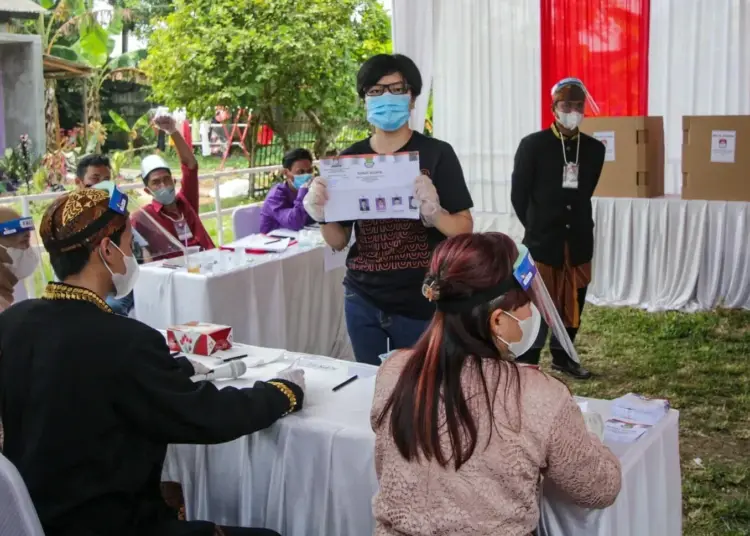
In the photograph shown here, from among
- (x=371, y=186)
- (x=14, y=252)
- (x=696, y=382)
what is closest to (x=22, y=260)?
(x=14, y=252)

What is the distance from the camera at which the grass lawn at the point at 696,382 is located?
10.6 feet

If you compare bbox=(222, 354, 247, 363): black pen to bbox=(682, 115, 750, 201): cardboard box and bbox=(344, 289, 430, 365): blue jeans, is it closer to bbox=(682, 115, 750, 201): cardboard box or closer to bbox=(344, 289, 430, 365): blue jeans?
bbox=(344, 289, 430, 365): blue jeans

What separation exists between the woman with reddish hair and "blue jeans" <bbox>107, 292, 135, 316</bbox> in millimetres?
2906

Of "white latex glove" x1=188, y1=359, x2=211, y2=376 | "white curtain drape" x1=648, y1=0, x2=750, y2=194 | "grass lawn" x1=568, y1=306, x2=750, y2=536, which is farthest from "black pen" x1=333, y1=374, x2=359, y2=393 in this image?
"white curtain drape" x1=648, y1=0, x2=750, y2=194

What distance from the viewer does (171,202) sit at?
4.45m

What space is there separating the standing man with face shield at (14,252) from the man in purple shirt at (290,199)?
243 centimetres

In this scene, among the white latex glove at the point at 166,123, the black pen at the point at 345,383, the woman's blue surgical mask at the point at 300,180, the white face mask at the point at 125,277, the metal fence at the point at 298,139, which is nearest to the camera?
the white face mask at the point at 125,277

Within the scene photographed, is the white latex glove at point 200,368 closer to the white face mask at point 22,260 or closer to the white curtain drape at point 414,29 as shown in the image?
the white face mask at point 22,260

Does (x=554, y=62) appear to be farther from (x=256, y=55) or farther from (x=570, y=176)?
(x=256, y=55)

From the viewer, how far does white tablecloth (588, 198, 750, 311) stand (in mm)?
5805

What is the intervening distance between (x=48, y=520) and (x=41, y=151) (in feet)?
45.4

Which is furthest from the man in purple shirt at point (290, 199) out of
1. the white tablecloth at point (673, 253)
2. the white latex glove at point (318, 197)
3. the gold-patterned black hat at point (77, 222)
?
the gold-patterned black hat at point (77, 222)

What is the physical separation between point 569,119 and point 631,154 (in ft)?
6.05

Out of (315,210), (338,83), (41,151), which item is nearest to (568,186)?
(315,210)
